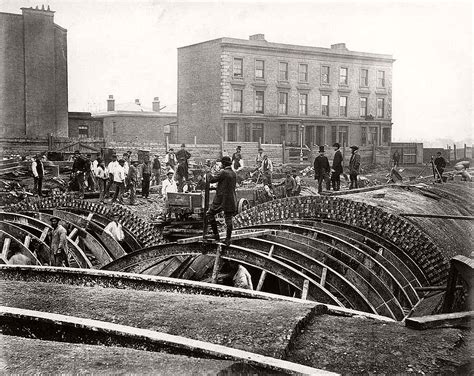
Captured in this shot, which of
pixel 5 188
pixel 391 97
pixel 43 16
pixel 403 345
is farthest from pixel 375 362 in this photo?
pixel 391 97

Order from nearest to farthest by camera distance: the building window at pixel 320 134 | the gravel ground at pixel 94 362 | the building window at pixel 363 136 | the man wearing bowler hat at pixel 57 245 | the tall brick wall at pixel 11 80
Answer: the gravel ground at pixel 94 362 < the man wearing bowler hat at pixel 57 245 < the tall brick wall at pixel 11 80 < the building window at pixel 320 134 < the building window at pixel 363 136

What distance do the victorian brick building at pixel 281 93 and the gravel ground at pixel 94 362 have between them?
3780cm

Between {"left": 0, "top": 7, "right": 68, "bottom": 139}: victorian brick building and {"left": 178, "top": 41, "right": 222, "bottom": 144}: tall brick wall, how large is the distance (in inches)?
487

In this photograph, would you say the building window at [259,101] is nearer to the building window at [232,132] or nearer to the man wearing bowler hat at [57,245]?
the building window at [232,132]

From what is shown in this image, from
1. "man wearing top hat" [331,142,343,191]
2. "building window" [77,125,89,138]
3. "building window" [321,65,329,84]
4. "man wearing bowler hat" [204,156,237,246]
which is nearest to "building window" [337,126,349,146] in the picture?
"building window" [321,65,329,84]

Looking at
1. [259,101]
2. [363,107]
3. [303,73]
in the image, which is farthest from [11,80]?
[363,107]

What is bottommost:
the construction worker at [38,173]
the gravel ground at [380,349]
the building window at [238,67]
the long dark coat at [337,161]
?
the gravel ground at [380,349]

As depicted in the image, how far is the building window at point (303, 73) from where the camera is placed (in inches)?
1732

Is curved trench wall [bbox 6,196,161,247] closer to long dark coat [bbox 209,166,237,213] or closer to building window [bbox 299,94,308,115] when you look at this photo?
long dark coat [bbox 209,166,237,213]

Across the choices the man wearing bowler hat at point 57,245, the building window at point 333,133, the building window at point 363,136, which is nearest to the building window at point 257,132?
the building window at point 333,133

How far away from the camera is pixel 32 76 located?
2933 centimetres

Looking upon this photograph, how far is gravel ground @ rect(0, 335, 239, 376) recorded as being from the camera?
121 inches

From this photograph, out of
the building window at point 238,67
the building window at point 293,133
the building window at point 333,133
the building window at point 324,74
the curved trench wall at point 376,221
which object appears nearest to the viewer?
the curved trench wall at point 376,221

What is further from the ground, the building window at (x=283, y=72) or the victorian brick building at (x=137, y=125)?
the building window at (x=283, y=72)
